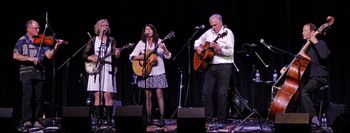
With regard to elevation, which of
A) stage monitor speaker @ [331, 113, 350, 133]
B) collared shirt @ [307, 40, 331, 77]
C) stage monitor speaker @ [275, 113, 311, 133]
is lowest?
stage monitor speaker @ [331, 113, 350, 133]

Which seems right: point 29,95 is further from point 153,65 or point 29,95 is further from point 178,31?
point 178,31

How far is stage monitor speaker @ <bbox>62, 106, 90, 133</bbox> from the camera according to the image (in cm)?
630

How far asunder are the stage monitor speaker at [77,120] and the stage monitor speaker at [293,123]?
248 centimetres

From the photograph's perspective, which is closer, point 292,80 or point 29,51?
point 292,80

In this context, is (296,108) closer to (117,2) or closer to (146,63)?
(146,63)

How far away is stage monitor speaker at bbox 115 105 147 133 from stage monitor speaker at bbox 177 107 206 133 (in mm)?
492

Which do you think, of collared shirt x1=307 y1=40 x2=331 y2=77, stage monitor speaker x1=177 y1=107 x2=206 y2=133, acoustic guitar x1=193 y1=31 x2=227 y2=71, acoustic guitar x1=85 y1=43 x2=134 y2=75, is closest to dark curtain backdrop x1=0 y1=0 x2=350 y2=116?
acoustic guitar x1=193 y1=31 x2=227 y2=71

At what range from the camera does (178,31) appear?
33.1ft

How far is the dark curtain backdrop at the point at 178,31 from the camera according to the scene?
9560 millimetres

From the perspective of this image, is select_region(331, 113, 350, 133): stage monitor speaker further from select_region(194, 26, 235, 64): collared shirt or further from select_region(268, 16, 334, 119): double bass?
select_region(194, 26, 235, 64): collared shirt

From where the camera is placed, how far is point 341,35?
31.1 feet

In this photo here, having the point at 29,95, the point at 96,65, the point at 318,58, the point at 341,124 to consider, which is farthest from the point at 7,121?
the point at 341,124

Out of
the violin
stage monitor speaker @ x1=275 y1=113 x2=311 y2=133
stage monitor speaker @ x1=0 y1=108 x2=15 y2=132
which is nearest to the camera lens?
stage monitor speaker @ x1=275 y1=113 x2=311 y2=133

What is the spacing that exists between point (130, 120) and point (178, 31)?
4350 millimetres
